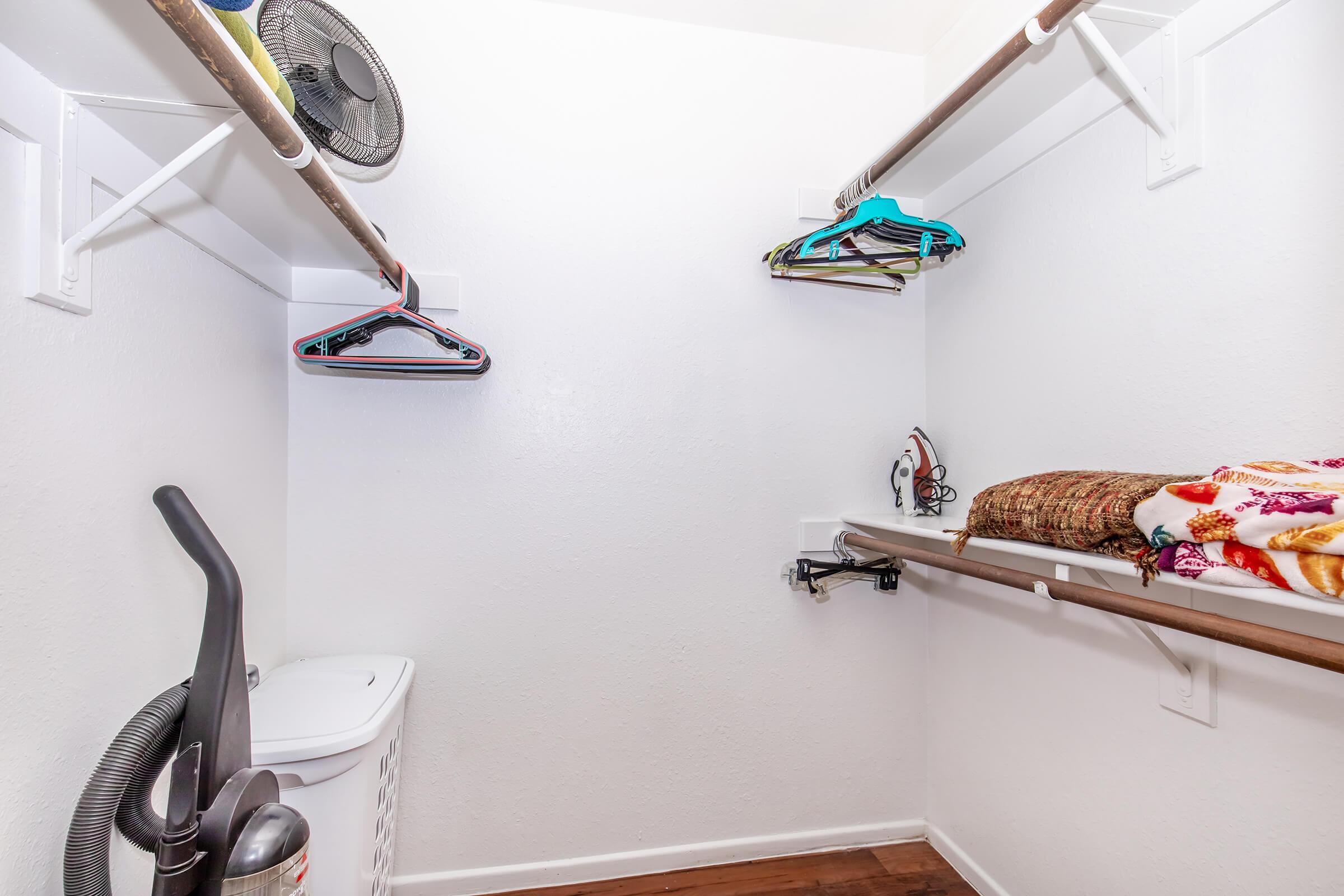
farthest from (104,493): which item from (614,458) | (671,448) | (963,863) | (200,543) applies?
(963,863)

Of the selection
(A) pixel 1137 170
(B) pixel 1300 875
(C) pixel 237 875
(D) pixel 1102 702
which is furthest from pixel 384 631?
(A) pixel 1137 170

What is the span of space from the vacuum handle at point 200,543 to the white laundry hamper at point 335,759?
0.41 meters

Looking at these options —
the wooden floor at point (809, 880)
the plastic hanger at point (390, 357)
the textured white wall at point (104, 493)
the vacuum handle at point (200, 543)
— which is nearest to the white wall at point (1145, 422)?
the wooden floor at point (809, 880)

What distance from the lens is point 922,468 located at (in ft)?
5.98

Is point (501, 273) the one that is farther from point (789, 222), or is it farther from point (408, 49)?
point (789, 222)

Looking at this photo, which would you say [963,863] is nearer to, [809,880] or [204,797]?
[809,880]

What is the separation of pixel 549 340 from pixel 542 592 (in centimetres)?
70

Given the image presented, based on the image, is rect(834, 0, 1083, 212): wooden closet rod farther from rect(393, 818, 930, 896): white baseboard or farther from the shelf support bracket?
rect(393, 818, 930, 896): white baseboard

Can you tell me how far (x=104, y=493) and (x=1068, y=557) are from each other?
159cm

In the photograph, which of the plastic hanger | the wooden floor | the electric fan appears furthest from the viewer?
the wooden floor

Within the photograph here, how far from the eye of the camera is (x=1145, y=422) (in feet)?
4.08

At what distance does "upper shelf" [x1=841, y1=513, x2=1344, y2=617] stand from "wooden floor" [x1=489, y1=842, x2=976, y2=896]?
0.93 m

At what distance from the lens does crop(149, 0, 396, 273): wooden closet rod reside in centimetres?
64

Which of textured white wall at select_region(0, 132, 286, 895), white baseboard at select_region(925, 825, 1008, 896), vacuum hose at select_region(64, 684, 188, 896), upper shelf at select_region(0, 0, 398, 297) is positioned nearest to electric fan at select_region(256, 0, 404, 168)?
upper shelf at select_region(0, 0, 398, 297)
